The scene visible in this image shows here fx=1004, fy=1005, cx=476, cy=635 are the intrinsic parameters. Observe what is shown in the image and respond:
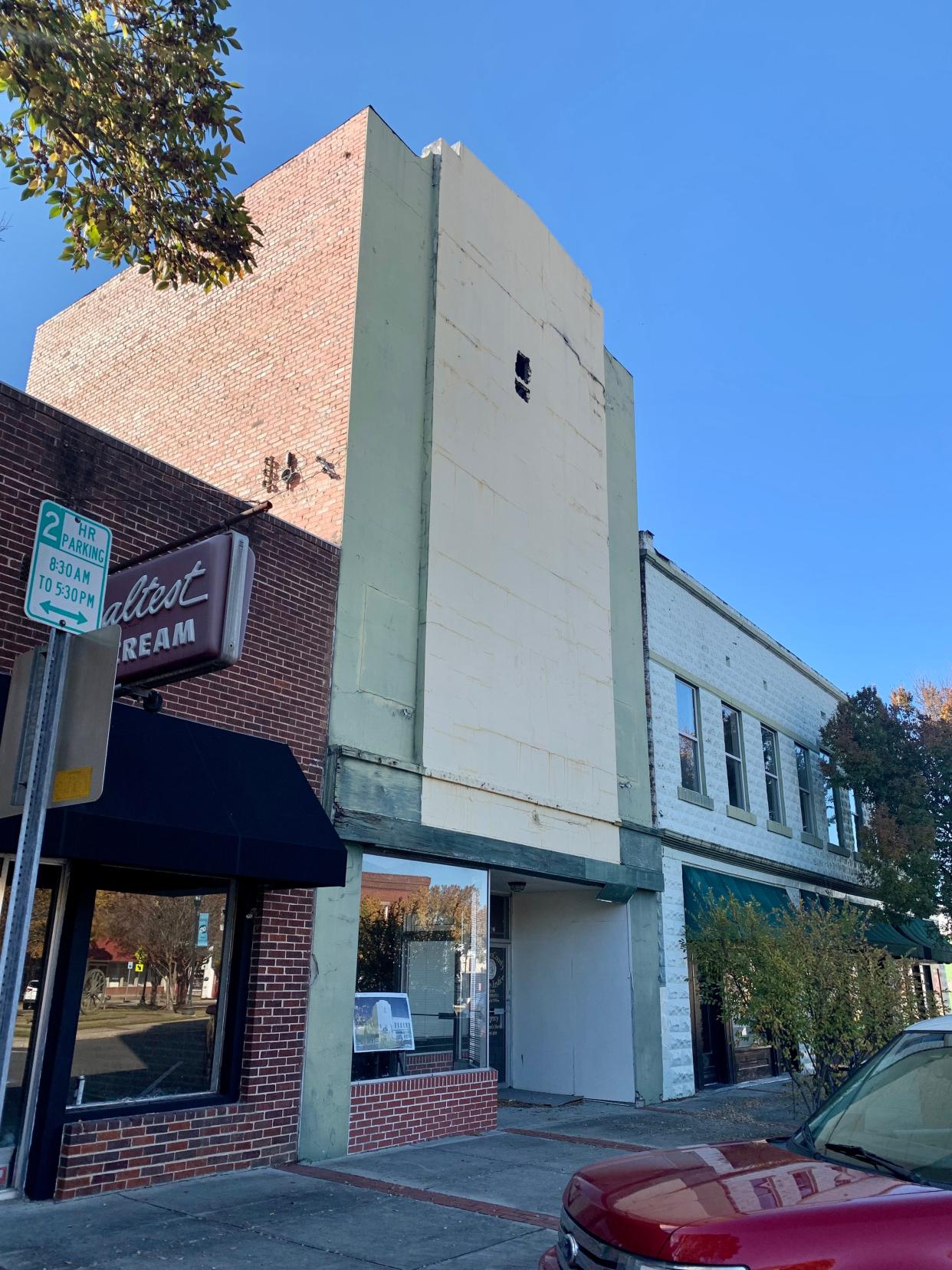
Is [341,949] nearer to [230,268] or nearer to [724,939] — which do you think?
[724,939]

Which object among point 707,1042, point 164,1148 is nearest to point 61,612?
point 164,1148

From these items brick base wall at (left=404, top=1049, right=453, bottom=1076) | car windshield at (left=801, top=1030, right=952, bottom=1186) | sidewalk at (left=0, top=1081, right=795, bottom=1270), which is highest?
car windshield at (left=801, top=1030, right=952, bottom=1186)

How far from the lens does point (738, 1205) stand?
11.0 feet

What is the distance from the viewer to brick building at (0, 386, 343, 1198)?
24.8 feet

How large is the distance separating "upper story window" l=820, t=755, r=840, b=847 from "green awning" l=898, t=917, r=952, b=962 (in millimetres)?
2284

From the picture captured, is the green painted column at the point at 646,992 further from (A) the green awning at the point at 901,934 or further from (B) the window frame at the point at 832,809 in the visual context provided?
(B) the window frame at the point at 832,809

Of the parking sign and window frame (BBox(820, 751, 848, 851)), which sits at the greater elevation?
window frame (BBox(820, 751, 848, 851))

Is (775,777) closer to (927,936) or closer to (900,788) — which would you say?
(900,788)

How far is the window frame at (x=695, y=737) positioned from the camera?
1762cm

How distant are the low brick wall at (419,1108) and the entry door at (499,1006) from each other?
143 inches

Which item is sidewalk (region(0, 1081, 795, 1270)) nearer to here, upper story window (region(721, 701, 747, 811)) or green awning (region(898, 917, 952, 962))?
upper story window (region(721, 701, 747, 811))

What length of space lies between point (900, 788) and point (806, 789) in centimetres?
195

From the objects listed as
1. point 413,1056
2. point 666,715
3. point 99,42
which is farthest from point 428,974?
point 99,42

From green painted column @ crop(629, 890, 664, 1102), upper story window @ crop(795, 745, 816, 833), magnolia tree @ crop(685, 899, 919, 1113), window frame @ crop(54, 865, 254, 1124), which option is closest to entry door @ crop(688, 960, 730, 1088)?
green painted column @ crop(629, 890, 664, 1102)
